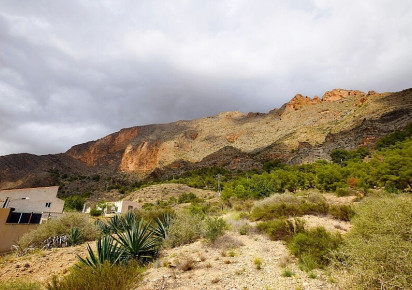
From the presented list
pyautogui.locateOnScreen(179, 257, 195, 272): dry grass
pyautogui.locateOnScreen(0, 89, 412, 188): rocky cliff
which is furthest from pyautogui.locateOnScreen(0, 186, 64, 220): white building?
pyautogui.locateOnScreen(0, 89, 412, 188): rocky cliff

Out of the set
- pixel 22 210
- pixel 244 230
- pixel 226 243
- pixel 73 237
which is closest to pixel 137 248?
pixel 226 243

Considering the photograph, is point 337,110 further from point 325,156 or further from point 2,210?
point 2,210

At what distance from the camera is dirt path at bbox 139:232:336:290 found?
6238 mm

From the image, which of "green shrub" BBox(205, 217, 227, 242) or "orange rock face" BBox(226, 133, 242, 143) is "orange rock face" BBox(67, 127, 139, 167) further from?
"green shrub" BBox(205, 217, 227, 242)

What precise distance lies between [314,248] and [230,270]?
2.82 m

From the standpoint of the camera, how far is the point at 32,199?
2655 cm

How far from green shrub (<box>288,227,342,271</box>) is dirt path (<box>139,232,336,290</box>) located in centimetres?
29

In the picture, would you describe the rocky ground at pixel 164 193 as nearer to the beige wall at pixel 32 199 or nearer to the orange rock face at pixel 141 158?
the beige wall at pixel 32 199

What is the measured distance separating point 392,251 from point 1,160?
123 metres

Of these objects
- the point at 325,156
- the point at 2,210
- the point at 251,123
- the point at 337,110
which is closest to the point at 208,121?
the point at 251,123

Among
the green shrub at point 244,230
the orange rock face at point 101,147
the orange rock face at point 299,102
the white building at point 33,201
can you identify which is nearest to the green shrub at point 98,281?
the green shrub at point 244,230

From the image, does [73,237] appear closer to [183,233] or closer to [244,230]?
[183,233]

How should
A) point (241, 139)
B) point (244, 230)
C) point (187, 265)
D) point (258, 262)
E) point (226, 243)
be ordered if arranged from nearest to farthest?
point (258, 262) → point (187, 265) → point (226, 243) → point (244, 230) → point (241, 139)

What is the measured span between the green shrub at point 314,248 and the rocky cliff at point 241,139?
4908 centimetres
